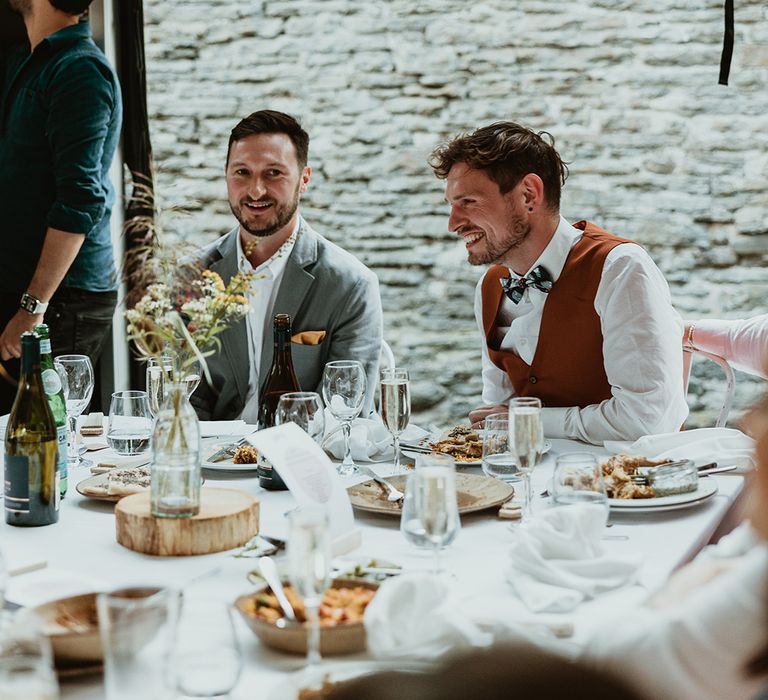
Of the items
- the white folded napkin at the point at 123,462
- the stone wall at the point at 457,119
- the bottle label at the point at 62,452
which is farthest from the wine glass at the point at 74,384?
the stone wall at the point at 457,119

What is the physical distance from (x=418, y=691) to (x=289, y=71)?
448 cm

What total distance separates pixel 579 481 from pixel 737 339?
3.95 feet

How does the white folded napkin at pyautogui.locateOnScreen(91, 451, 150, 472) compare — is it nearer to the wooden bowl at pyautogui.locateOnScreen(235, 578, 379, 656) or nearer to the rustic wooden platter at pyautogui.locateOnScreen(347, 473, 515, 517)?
the rustic wooden platter at pyautogui.locateOnScreen(347, 473, 515, 517)

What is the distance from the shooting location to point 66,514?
67.2 inches

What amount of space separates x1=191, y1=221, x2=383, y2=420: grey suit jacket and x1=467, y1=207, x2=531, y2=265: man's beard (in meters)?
0.39

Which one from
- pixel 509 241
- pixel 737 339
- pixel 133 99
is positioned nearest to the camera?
pixel 737 339

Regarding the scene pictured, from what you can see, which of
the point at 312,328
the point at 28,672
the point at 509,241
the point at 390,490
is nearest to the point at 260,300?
the point at 312,328

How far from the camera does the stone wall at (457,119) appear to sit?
4.62 metres

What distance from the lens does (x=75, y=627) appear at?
1.12 metres

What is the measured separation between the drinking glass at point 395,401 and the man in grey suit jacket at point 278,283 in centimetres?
86

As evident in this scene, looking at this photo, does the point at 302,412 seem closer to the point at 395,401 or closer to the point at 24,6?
the point at 395,401

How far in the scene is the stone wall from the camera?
4.62 m

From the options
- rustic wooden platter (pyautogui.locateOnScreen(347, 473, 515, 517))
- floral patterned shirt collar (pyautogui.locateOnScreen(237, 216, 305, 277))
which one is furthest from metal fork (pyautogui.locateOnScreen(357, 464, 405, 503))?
floral patterned shirt collar (pyautogui.locateOnScreen(237, 216, 305, 277))

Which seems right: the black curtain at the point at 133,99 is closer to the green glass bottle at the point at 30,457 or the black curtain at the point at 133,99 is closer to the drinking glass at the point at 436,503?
the green glass bottle at the point at 30,457
